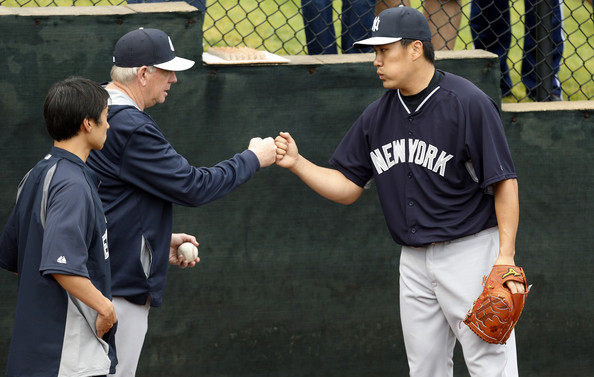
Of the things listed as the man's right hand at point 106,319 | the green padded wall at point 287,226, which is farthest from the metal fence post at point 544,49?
the man's right hand at point 106,319

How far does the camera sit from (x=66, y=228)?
3053 mm

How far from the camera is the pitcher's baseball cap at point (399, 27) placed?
387 centimetres

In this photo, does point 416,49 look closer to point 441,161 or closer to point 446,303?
point 441,161

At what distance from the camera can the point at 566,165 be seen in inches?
198

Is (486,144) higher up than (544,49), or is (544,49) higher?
(544,49)

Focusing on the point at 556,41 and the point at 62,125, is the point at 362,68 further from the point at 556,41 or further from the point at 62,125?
the point at 62,125

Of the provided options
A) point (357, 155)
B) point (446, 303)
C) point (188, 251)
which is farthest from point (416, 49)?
point (188, 251)

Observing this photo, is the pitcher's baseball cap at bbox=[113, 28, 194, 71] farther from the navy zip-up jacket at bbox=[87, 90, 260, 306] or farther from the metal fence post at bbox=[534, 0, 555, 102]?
the metal fence post at bbox=[534, 0, 555, 102]

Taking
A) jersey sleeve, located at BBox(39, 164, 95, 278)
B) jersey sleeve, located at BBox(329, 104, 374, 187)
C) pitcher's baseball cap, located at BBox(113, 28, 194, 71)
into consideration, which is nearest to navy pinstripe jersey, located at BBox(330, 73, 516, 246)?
jersey sleeve, located at BBox(329, 104, 374, 187)

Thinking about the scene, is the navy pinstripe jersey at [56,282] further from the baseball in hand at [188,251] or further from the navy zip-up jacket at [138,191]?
the baseball in hand at [188,251]

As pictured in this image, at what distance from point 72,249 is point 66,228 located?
0.07 metres

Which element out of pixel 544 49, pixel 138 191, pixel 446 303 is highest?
pixel 544 49

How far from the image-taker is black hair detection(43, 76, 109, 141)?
3.20 m

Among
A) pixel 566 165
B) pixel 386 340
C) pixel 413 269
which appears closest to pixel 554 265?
pixel 566 165
